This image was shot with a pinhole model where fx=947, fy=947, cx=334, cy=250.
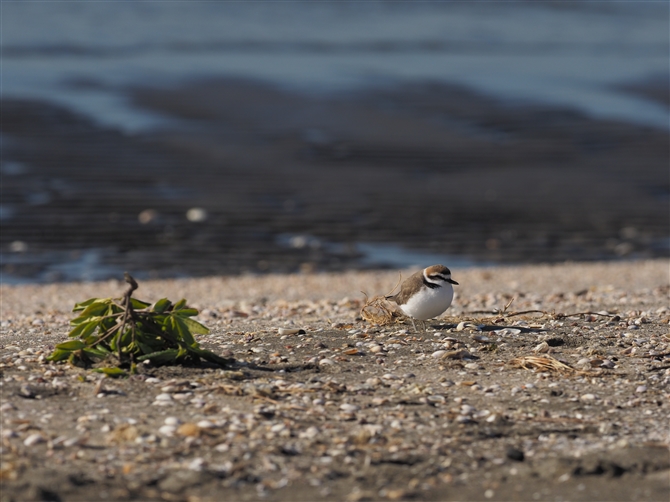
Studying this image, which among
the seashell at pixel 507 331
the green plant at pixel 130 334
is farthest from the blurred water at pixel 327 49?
the green plant at pixel 130 334

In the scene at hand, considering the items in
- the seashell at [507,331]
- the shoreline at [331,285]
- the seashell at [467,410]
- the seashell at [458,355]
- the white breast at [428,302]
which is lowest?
the seashell at [467,410]

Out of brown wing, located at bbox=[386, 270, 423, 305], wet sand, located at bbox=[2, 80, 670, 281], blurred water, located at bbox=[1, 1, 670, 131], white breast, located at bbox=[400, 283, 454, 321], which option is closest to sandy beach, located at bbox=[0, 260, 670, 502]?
white breast, located at bbox=[400, 283, 454, 321]

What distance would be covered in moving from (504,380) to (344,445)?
5.10 ft

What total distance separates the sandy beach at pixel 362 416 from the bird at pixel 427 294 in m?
0.25

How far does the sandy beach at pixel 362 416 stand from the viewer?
16.2ft

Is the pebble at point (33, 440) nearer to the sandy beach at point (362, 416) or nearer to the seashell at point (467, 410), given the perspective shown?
the sandy beach at point (362, 416)

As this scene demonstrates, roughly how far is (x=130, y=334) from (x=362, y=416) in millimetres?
1694

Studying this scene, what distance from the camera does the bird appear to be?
696 centimetres

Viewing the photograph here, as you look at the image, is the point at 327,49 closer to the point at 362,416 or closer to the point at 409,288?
the point at 409,288

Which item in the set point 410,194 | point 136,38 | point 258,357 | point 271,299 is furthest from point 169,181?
point 136,38

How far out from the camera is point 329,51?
115ft

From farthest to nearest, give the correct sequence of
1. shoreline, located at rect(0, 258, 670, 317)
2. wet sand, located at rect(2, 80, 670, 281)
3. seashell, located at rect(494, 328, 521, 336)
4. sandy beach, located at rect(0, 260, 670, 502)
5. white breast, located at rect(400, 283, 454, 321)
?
wet sand, located at rect(2, 80, 670, 281) < shoreline, located at rect(0, 258, 670, 317) < seashell, located at rect(494, 328, 521, 336) < white breast, located at rect(400, 283, 454, 321) < sandy beach, located at rect(0, 260, 670, 502)

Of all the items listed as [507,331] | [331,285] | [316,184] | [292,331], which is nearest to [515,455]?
[507,331]

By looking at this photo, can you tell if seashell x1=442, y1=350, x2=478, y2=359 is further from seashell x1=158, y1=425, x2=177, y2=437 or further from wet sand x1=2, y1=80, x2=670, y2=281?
wet sand x1=2, y1=80, x2=670, y2=281
